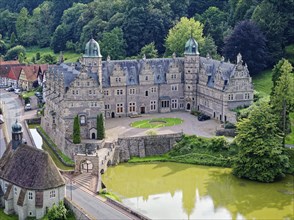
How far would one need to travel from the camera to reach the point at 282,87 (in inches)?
2608

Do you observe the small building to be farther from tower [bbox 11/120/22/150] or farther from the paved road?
the paved road

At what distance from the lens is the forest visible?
9494 cm

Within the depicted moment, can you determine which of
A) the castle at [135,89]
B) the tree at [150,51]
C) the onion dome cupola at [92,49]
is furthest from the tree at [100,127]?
the tree at [150,51]

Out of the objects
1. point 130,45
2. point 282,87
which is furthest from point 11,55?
point 282,87

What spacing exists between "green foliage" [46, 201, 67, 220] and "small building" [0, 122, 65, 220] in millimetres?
853

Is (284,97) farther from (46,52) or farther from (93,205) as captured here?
(46,52)

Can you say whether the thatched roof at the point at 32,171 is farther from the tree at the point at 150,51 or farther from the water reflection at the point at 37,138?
the tree at the point at 150,51

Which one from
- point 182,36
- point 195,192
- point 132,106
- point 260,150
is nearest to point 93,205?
point 195,192

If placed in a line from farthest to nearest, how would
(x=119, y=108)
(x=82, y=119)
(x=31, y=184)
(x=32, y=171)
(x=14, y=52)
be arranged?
(x=14, y=52) < (x=119, y=108) < (x=82, y=119) < (x=32, y=171) < (x=31, y=184)

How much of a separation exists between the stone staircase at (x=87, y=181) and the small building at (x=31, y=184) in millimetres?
6692

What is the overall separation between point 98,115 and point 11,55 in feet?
245

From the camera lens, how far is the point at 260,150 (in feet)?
201

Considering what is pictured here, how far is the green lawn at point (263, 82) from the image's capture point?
286ft

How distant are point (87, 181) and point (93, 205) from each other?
7.31m
